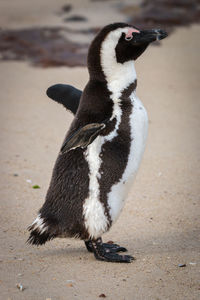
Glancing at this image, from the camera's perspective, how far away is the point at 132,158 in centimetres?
279

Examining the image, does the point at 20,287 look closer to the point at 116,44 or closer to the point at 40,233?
the point at 40,233

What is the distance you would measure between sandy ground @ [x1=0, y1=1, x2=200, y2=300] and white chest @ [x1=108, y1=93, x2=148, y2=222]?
0.34m

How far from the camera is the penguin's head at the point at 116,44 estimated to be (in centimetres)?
277

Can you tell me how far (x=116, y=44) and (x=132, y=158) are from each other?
1.93 feet

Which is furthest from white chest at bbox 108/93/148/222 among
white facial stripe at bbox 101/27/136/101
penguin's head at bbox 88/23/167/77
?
penguin's head at bbox 88/23/167/77

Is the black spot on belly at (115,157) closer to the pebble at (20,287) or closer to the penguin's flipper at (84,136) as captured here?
the penguin's flipper at (84,136)

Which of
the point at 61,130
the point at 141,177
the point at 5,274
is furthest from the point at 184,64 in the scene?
the point at 5,274

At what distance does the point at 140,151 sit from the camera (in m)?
2.83

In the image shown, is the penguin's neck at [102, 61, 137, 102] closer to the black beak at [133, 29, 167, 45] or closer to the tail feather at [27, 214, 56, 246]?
the black beak at [133, 29, 167, 45]

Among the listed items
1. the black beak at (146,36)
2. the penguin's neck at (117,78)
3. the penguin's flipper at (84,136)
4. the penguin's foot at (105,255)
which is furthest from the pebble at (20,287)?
the black beak at (146,36)

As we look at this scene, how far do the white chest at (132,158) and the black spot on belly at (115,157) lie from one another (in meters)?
0.02

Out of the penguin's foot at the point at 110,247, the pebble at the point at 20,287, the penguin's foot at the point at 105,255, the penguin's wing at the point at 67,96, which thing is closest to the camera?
the pebble at the point at 20,287

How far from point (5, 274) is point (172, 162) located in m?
2.27

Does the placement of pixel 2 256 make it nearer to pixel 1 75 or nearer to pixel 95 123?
pixel 95 123
